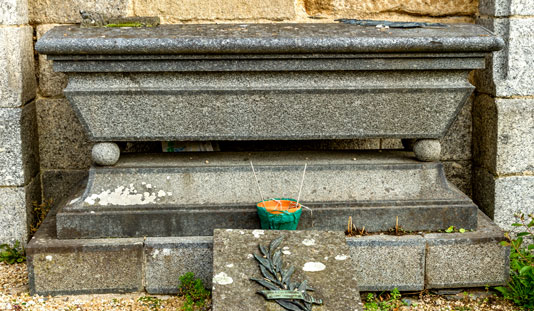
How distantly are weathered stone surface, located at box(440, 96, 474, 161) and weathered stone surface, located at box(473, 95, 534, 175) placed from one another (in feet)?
0.74

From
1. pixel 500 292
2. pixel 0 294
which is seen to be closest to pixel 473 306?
pixel 500 292

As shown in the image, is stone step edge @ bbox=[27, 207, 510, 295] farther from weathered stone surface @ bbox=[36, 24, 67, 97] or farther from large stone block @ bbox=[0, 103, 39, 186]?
weathered stone surface @ bbox=[36, 24, 67, 97]

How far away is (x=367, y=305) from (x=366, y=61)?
1.24 m

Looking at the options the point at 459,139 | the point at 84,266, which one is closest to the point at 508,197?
the point at 459,139

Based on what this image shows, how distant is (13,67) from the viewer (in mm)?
3564

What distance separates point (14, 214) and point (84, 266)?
2.71 feet

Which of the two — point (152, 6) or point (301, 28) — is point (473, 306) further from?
point (152, 6)

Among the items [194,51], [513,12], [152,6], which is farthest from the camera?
[152,6]

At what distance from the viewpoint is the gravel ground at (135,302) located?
10.0ft

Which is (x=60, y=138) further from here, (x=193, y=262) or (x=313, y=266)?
(x=313, y=266)

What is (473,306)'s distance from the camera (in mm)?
3164

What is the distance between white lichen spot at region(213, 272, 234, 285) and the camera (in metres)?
2.71

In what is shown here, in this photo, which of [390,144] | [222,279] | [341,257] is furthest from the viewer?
[390,144]

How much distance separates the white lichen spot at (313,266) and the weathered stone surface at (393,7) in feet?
5.94
